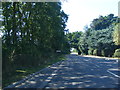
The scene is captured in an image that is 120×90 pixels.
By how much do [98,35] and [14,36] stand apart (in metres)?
54.0

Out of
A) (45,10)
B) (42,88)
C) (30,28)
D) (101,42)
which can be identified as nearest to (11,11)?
(30,28)

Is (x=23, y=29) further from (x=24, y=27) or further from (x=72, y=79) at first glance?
(x=72, y=79)

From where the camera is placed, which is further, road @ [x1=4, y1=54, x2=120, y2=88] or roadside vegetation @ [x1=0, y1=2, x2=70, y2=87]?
roadside vegetation @ [x1=0, y1=2, x2=70, y2=87]

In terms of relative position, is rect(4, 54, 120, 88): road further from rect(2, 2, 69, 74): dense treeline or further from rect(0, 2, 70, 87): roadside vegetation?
rect(2, 2, 69, 74): dense treeline

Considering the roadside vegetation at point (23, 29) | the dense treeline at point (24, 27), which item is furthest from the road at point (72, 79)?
the dense treeline at point (24, 27)

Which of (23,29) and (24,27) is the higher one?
(24,27)

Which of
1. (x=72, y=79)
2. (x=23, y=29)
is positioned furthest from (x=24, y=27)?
(x=72, y=79)

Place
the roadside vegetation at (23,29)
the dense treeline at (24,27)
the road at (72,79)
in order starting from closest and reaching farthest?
the road at (72,79) < the roadside vegetation at (23,29) < the dense treeline at (24,27)

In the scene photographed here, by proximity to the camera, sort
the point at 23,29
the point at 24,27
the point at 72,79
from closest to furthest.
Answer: the point at 72,79
the point at 23,29
the point at 24,27

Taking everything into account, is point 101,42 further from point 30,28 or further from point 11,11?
point 11,11

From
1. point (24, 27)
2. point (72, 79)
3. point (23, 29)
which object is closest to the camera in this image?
point (72, 79)

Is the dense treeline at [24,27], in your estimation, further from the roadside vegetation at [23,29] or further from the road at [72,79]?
the road at [72,79]

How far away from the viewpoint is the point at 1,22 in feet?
63.0

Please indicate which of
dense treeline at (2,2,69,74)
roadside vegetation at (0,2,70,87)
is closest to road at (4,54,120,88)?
roadside vegetation at (0,2,70,87)
